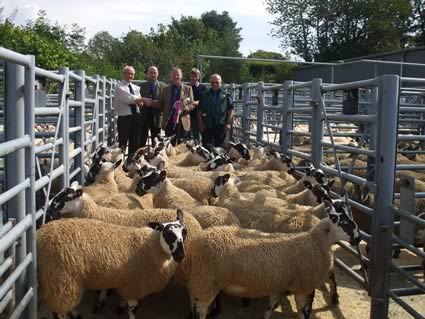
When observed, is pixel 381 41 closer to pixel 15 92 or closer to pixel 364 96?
pixel 364 96

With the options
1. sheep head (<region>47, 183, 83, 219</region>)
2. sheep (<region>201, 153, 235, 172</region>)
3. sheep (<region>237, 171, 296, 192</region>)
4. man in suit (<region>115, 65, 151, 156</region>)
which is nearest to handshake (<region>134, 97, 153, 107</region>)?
man in suit (<region>115, 65, 151, 156</region>)

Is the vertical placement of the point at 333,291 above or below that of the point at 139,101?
below

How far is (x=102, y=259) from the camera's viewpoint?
146 inches

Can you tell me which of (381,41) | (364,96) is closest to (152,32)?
(381,41)

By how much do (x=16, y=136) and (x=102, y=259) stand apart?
1.13 metres

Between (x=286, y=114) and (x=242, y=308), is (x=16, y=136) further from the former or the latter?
(x=286, y=114)

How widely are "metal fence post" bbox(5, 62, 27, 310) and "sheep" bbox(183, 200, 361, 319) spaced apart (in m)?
1.34

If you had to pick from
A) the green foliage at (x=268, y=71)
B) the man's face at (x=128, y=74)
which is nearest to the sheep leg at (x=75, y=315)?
the man's face at (x=128, y=74)

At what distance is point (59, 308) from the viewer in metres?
3.57

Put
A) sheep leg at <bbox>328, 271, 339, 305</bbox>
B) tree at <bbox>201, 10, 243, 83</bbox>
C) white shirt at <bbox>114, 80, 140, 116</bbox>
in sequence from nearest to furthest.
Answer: sheep leg at <bbox>328, 271, 339, 305</bbox> → white shirt at <bbox>114, 80, 140, 116</bbox> → tree at <bbox>201, 10, 243, 83</bbox>

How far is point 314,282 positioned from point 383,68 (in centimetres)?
2159

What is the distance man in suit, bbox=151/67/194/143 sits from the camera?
30.1ft

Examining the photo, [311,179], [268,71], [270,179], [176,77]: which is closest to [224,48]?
[268,71]

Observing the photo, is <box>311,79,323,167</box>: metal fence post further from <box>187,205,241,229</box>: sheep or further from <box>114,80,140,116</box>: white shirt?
<box>114,80,140,116</box>: white shirt
